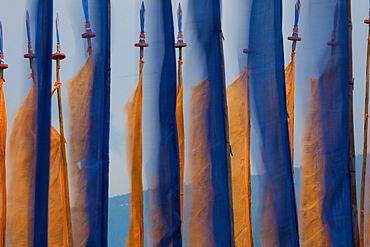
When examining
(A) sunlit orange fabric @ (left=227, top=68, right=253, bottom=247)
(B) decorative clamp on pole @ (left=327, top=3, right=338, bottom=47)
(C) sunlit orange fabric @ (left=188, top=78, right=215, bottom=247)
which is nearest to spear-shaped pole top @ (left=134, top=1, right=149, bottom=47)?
(C) sunlit orange fabric @ (left=188, top=78, right=215, bottom=247)

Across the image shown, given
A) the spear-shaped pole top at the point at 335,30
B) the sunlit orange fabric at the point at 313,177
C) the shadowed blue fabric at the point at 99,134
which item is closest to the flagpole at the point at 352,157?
the spear-shaped pole top at the point at 335,30

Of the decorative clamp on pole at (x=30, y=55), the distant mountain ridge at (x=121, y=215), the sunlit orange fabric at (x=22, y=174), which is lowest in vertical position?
the distant mountain ridge at (x=121, y=215)

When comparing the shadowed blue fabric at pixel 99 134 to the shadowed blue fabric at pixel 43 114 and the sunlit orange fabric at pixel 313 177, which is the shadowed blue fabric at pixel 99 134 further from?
the sunlit orange fabric at pixel 313 177

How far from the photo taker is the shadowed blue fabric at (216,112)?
1138 cm

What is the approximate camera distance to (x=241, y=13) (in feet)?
39.3

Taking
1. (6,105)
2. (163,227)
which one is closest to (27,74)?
(6,105)

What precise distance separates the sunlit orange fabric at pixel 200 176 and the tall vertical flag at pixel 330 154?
49.1 inches

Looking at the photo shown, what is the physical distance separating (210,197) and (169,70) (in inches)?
60.6

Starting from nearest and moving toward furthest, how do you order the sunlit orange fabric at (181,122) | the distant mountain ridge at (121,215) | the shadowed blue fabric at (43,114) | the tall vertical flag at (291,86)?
the shadowed blue fabric at (43,114) → the distant mountain ridge at (121,215) → the sunlit orange fabric at (181,122) → the tall vertical flag at (291,86)

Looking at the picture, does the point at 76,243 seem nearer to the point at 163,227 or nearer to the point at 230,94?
the point at 163,227

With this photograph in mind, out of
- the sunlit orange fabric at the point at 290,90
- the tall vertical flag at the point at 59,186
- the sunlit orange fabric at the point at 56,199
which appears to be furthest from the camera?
the sunlit orange fabric at the point at 290,90

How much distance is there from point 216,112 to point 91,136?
150 centimetres

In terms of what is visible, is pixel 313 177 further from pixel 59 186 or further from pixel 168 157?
pixel 59 186

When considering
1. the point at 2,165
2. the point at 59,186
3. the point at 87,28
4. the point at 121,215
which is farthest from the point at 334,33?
the point at 2,165
